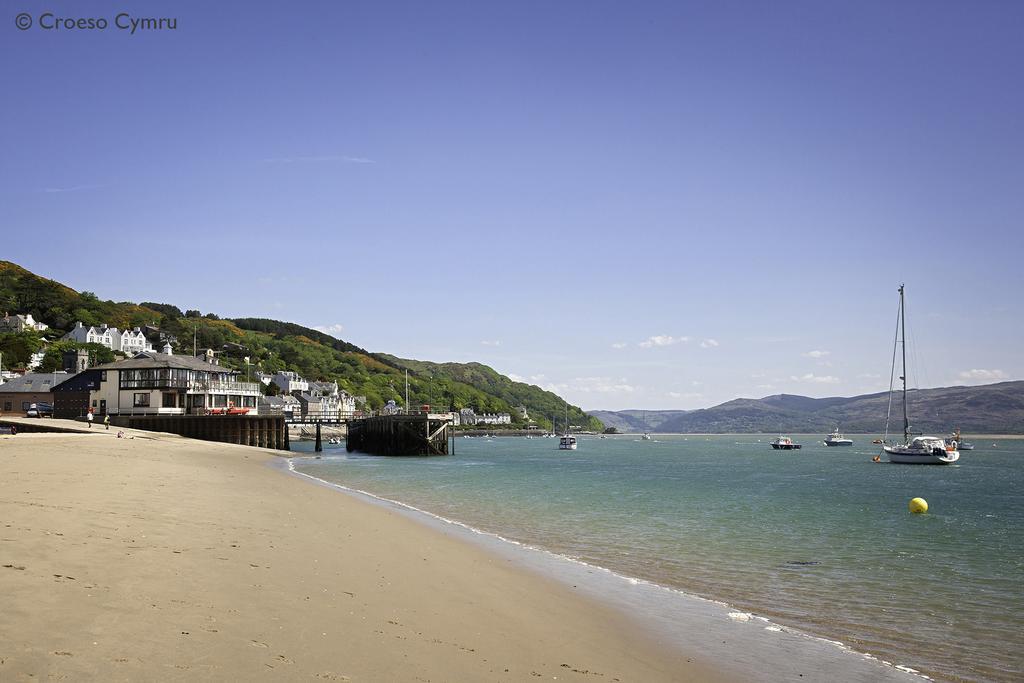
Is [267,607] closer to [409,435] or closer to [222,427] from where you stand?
[222,427]

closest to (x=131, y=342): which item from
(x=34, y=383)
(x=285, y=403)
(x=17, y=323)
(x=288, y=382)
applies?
(x=17, y=323)

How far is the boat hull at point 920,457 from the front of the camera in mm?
74000

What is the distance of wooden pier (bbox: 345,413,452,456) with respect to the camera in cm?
7900

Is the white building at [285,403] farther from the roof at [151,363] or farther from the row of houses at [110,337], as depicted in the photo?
the roof at [151,363]

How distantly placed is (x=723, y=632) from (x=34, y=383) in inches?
3402

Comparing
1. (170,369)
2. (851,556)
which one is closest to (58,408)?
(170,369)

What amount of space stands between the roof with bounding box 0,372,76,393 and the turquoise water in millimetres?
52835

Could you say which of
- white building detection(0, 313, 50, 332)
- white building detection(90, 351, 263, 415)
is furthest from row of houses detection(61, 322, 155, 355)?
white building detection(90, 351, 263, 415)

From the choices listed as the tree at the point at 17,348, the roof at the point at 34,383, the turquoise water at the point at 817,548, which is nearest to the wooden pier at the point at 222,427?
the roof at the point at 34,383

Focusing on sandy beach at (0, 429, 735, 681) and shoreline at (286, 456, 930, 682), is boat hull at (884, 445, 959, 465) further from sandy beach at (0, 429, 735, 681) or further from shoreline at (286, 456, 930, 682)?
sandy beach at (0, 429, 735, 681)

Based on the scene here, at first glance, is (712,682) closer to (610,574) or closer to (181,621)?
(181,621)

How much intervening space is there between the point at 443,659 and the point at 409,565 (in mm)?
5977

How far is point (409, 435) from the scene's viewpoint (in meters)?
79.3

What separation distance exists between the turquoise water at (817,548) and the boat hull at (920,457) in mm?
35384
